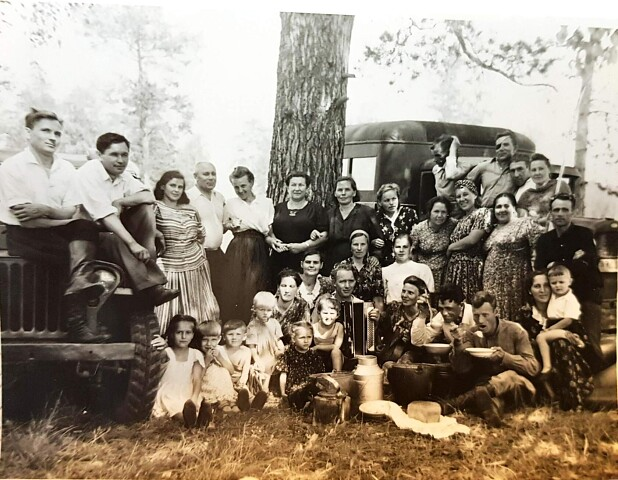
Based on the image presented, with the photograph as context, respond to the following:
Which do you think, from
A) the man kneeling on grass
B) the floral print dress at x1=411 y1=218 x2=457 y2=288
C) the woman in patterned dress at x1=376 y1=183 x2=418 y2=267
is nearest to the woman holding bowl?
the woman in patterned dress at x1=376 y1=183 x2=418 y2=267

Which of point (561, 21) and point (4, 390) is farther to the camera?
point (561, 21)

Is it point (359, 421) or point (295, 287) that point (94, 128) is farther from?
point (359, 421)

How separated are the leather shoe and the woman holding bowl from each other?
10.9 inches

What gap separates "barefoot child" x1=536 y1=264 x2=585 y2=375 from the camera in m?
3.36

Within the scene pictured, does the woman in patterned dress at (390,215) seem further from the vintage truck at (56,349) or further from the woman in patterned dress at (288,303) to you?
the vintage truck at (56,349)

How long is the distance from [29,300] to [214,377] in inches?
39.7

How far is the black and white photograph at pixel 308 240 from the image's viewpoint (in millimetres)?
3023

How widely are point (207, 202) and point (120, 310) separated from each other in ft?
2.31

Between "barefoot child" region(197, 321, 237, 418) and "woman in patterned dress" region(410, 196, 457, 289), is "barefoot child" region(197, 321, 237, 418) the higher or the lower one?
the lower one

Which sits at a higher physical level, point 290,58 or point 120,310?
point 290,58

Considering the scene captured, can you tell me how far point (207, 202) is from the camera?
3129 millimetres

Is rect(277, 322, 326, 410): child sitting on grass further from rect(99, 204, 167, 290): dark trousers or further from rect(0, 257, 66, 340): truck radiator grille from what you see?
rect(0, 257, 66, 340): truck radiator grille

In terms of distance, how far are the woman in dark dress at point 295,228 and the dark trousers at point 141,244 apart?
0.61m

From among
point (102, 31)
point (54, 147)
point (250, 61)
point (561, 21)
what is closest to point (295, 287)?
point (250, 61)
